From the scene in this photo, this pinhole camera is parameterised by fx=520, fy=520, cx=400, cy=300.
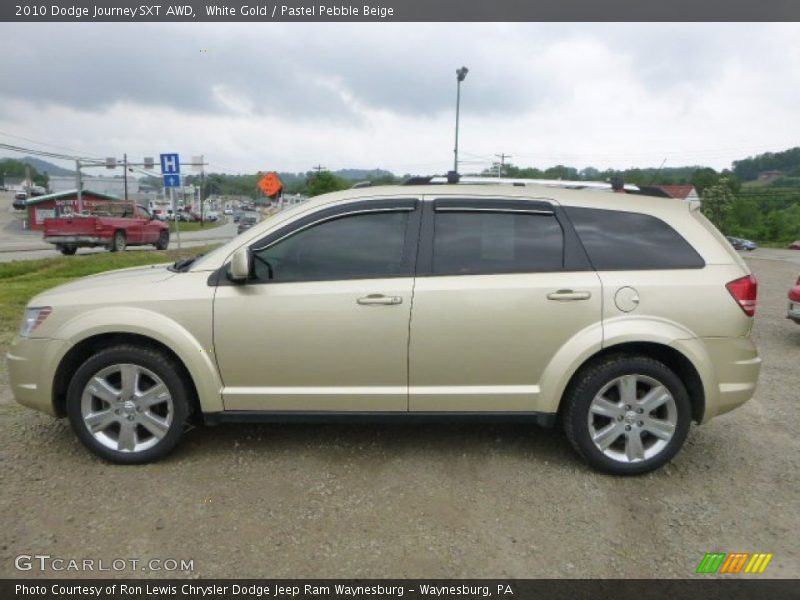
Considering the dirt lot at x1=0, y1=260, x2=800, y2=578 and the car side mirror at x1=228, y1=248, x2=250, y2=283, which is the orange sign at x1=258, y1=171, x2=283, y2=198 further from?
the car side mirror at x1=228, y1=248, x2=250, y2=283

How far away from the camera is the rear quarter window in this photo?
3.26m

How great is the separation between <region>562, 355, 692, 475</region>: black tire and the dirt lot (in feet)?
0.43

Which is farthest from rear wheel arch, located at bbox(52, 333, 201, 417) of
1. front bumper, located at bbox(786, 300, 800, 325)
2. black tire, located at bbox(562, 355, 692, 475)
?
front bumper, located at bbox(786, 300, 800, 325)

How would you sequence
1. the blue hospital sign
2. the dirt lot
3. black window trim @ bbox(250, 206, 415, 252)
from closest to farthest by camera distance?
1. the dirt lot
2. black window trim @ bbox(250, 206, 415, 252)
3. the blue hospital sign

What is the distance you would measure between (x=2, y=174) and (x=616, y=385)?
144m

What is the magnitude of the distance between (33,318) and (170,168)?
1135 cm

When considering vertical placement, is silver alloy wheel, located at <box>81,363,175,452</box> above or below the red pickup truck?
below

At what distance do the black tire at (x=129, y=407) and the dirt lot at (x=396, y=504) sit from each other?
4.4 inches

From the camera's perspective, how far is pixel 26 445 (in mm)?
3559

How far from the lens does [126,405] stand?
3.26 m

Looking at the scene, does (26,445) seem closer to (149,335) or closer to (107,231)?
(149,335)

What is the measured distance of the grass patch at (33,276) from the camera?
707 cm

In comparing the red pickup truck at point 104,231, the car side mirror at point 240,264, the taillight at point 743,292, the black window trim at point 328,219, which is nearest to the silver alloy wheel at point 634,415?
the taillight at point 743,292
